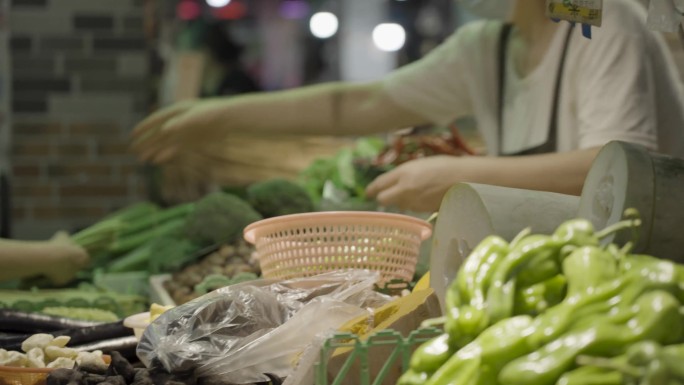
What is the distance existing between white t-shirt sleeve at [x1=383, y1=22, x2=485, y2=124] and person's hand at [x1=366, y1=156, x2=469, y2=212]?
2.31ft

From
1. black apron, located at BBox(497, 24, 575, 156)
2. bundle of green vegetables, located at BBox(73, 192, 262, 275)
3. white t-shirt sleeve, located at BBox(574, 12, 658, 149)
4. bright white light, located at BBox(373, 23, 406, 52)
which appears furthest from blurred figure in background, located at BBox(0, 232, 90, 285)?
white t-shirt sleeve, located at BBox(574, 12, 658, 149)

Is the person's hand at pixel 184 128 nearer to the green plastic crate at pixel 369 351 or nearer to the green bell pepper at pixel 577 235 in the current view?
the green plastic crate at pixel 369 351

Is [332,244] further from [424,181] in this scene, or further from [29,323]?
[424,181]

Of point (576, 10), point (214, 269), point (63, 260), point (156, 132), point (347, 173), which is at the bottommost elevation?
point (63, 260)

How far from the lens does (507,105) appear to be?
4.90m

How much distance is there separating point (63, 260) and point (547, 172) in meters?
2.62

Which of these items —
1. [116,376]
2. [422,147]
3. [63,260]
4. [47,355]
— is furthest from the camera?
[63,260]

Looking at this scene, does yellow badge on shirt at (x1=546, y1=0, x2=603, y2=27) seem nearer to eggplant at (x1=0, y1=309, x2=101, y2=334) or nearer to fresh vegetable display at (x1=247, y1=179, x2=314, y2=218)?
eggplant at (x1=0, y1=309, x2=101, y2=334)

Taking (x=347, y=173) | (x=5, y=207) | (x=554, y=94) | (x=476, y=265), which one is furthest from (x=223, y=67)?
(x=476, y=265)

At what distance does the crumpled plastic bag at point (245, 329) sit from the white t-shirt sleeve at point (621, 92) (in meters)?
1.89

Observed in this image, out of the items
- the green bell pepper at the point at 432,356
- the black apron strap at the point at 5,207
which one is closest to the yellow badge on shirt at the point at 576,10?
the green bell pepper at the point at 432,356

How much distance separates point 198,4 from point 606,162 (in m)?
4.17

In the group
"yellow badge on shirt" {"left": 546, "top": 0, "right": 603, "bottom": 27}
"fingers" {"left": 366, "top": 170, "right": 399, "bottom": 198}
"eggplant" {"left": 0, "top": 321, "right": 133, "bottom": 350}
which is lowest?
"eggplant" {"left": 0, "top": 321, "right": 133, "bottom": 350}

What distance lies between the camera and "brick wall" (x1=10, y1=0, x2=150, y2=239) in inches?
257
